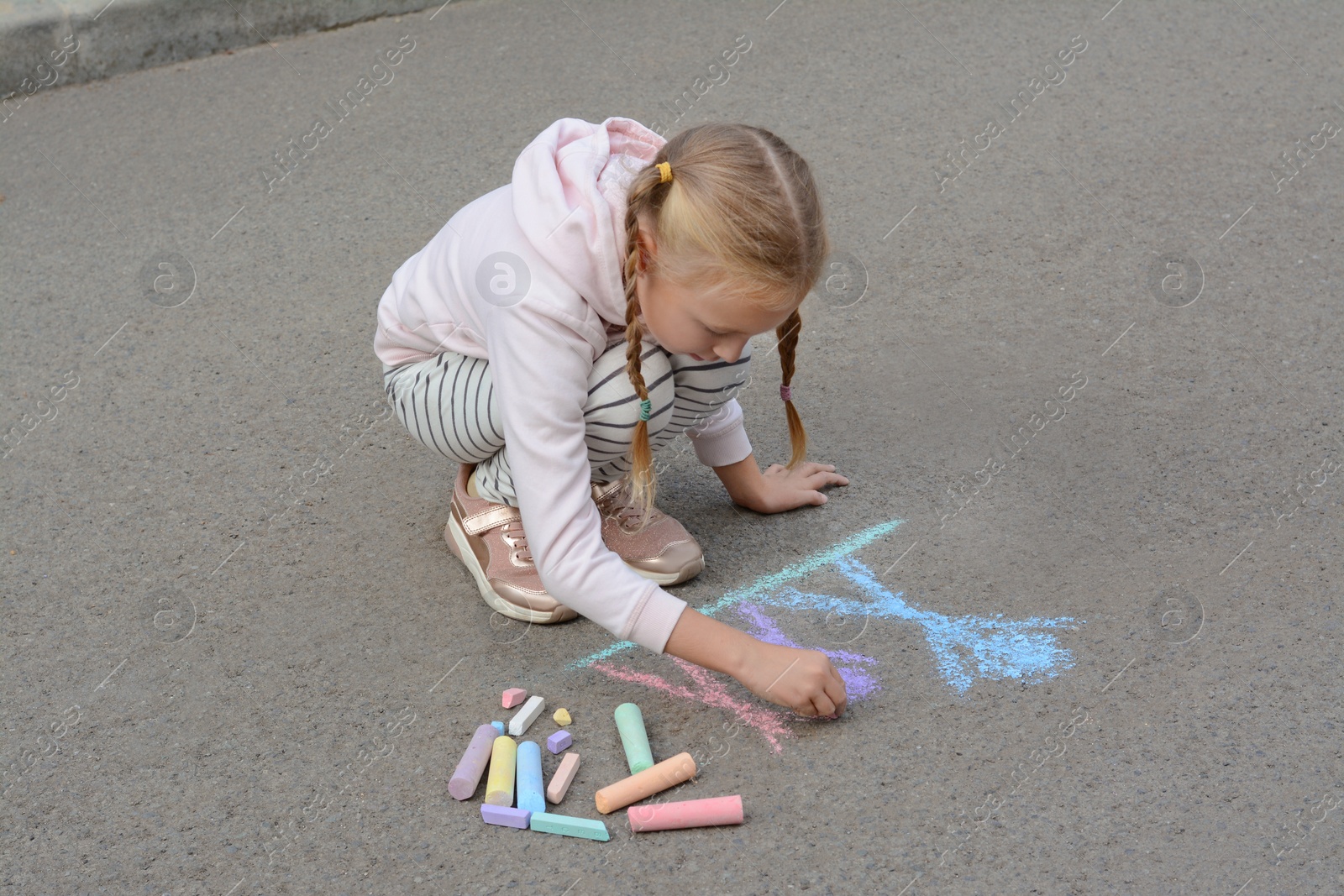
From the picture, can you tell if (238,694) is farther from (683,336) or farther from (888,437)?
(888,437)

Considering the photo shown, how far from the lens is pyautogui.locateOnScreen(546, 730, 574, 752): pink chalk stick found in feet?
7.22

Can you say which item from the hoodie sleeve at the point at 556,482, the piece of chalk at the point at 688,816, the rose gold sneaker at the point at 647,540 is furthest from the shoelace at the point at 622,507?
the piece of chalk at the point at 688,816

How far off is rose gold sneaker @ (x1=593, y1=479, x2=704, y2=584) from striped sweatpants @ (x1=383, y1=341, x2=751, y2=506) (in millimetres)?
65

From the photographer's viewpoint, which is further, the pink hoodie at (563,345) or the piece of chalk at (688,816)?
the pink hoodie at (563,345)

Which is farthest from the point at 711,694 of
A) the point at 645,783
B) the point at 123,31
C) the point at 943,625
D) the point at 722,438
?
the point at 123,31

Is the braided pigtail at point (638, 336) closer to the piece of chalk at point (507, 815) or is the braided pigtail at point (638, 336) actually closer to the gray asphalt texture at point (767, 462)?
the gray asphalt texture at point (767, 462)

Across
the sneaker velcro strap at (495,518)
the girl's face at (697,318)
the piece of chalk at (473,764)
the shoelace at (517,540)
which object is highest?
the girl's face at (697,318)

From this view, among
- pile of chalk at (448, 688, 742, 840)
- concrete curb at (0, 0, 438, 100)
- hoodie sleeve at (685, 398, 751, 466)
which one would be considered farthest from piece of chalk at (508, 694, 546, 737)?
concrete curb at (0, 0, 438, 100)

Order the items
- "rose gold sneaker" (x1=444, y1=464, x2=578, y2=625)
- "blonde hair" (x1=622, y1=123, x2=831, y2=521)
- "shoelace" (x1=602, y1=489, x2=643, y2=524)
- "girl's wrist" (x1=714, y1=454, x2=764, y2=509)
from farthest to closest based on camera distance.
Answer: "girl's wrist" (x1=714, y1=454, x2=764, y2=509) → "shoelace" (x1=602, y1=489, x2=643, y2=524) → "rose gold sneaker" (x1=444, y1=464, x2=578, y2=625) → "blonde hair" (x1=622, y1=123, x2=831, y2=521)

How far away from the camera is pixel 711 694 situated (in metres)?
2.33

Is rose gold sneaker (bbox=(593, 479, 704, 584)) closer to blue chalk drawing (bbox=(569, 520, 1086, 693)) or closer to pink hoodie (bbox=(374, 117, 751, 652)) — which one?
blue chalk drawing (bbox=(569, 520, 1086, 693))

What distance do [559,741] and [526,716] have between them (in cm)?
9

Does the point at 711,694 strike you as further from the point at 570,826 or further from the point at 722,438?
the point at 722,438

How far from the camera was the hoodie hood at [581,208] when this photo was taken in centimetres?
214
